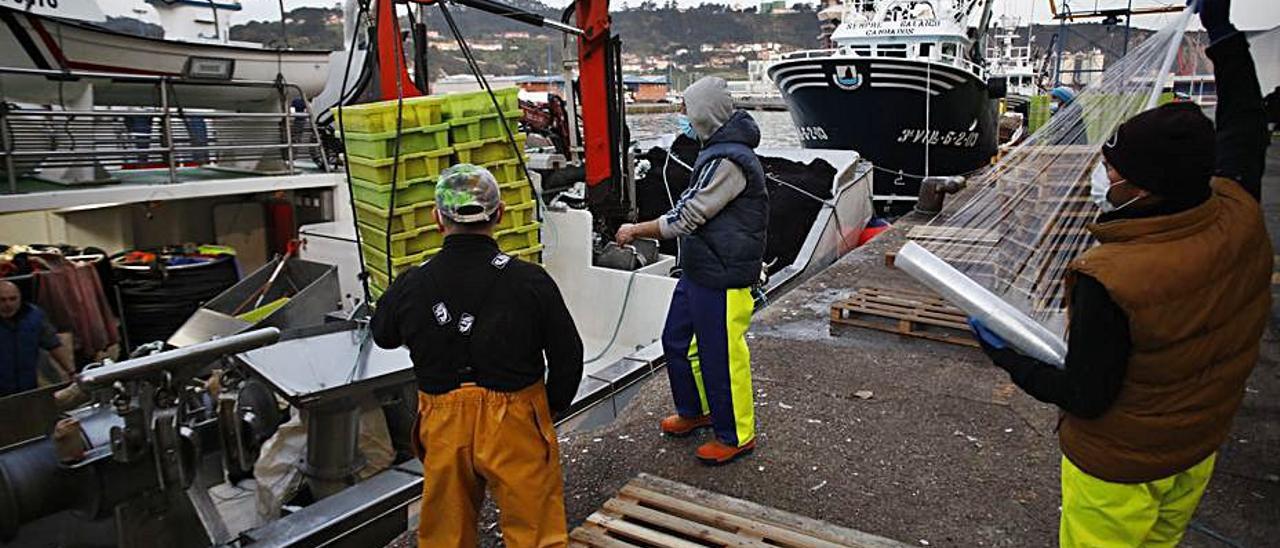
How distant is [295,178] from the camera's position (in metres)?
8.27

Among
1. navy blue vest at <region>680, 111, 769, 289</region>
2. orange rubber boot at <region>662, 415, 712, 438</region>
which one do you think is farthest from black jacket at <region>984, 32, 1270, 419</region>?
orange rubber boot at <region>662, 415, 712, 438</region>

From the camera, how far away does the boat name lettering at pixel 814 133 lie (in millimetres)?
16281

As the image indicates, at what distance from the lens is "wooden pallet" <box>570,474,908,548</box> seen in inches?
121

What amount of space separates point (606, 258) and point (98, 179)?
493 cm

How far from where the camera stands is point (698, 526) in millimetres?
3195

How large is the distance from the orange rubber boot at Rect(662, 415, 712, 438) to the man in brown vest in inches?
82.6

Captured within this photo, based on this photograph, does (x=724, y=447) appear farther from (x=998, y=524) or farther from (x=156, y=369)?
(x=156, y=369)

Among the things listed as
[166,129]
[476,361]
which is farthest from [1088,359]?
[166,129]

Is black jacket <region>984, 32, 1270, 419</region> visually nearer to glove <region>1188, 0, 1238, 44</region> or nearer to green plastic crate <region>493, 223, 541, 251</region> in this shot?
glove <region>1188, 0, 1238, 44</region>

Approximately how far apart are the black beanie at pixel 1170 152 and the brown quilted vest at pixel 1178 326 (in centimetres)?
7

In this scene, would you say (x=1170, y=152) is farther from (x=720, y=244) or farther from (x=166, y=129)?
(x=166, y=129)

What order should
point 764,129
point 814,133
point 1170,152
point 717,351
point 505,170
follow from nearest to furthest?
point 1170,152 < point 717,351 < point 505,170 < point 814,133 < point 764,129

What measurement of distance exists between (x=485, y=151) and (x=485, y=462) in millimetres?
3180

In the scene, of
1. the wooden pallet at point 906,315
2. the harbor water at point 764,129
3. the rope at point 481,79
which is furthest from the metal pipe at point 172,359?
the harbor water at point 764,129
